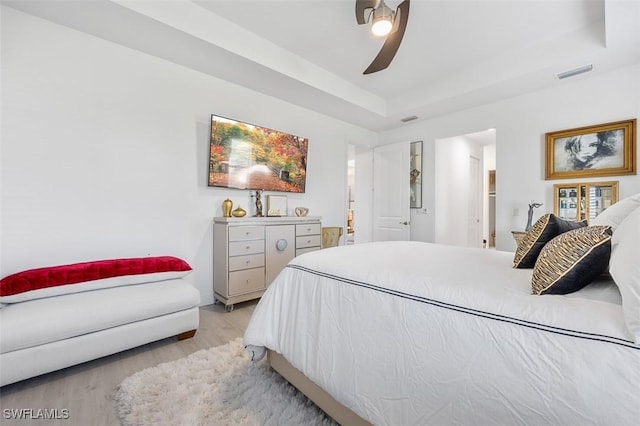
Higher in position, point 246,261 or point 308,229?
point 308,229

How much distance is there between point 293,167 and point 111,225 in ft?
6.93

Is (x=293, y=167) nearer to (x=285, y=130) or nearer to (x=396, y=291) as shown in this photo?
(x=285, y=130)

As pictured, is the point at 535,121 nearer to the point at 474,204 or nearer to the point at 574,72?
the point at 574,72

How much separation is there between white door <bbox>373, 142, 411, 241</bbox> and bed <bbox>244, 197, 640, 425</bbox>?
122 inches

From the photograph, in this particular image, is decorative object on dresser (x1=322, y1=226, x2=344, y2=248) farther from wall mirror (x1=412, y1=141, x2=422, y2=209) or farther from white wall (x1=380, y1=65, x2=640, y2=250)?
white wall (x1=380, y1=65, x2=640, y2=250)

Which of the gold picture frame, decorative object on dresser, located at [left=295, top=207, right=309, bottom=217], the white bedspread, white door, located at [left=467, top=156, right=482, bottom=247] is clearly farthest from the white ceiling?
white door, located at [left=467, top=156, right=482, bottom=247]

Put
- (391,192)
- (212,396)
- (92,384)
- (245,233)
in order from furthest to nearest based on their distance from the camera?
1. (391,192)
2. (245,233)
3. (92,384)
4. (212,396)

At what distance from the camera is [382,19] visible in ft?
6.32

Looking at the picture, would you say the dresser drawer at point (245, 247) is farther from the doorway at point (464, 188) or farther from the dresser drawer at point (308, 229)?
the doorway at point (464, 188)

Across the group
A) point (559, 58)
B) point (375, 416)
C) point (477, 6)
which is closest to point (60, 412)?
point (375, 416)

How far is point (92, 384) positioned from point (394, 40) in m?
3.09

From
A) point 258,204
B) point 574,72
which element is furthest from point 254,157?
point 574,72

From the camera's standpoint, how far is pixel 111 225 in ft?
8.03

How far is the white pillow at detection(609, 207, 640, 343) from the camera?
67cm
